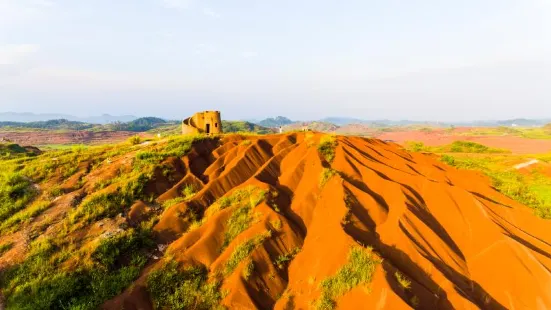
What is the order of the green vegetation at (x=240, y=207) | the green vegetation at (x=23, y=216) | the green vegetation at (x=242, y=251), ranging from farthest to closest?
the green vegetation at (x=23, y=216) < the green vegetation at (x=240, y=207) < the green vegetation at (x=242, y=251)

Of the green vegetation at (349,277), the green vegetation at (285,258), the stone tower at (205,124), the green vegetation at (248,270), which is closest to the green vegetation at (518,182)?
the green vegetation at (349,277)

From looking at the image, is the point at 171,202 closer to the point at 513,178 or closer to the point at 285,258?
the point at 285,258

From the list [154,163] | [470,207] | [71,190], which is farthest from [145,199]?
[470,207]

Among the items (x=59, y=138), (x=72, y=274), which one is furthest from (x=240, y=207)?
(x=59, y=138)

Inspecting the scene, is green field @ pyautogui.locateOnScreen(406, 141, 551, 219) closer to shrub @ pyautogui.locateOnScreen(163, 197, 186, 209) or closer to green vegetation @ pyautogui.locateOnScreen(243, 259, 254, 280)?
green vegetation @ pyautogui.locateOnScreen(243, 259, 254, 280)

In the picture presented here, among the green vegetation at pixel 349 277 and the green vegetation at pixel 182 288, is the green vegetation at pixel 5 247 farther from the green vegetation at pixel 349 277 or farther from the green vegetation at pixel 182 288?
the green vegetation at pixel 349 277

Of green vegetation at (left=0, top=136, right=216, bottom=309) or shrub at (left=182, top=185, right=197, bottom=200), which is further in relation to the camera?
shrub at (left=182, top=185, right=197, bottom=200)

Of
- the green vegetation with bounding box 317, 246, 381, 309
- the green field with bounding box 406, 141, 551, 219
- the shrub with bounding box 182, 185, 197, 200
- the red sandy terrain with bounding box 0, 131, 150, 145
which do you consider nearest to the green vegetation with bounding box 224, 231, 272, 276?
the green vegetation with bounding box 317, 246, 381, 309
